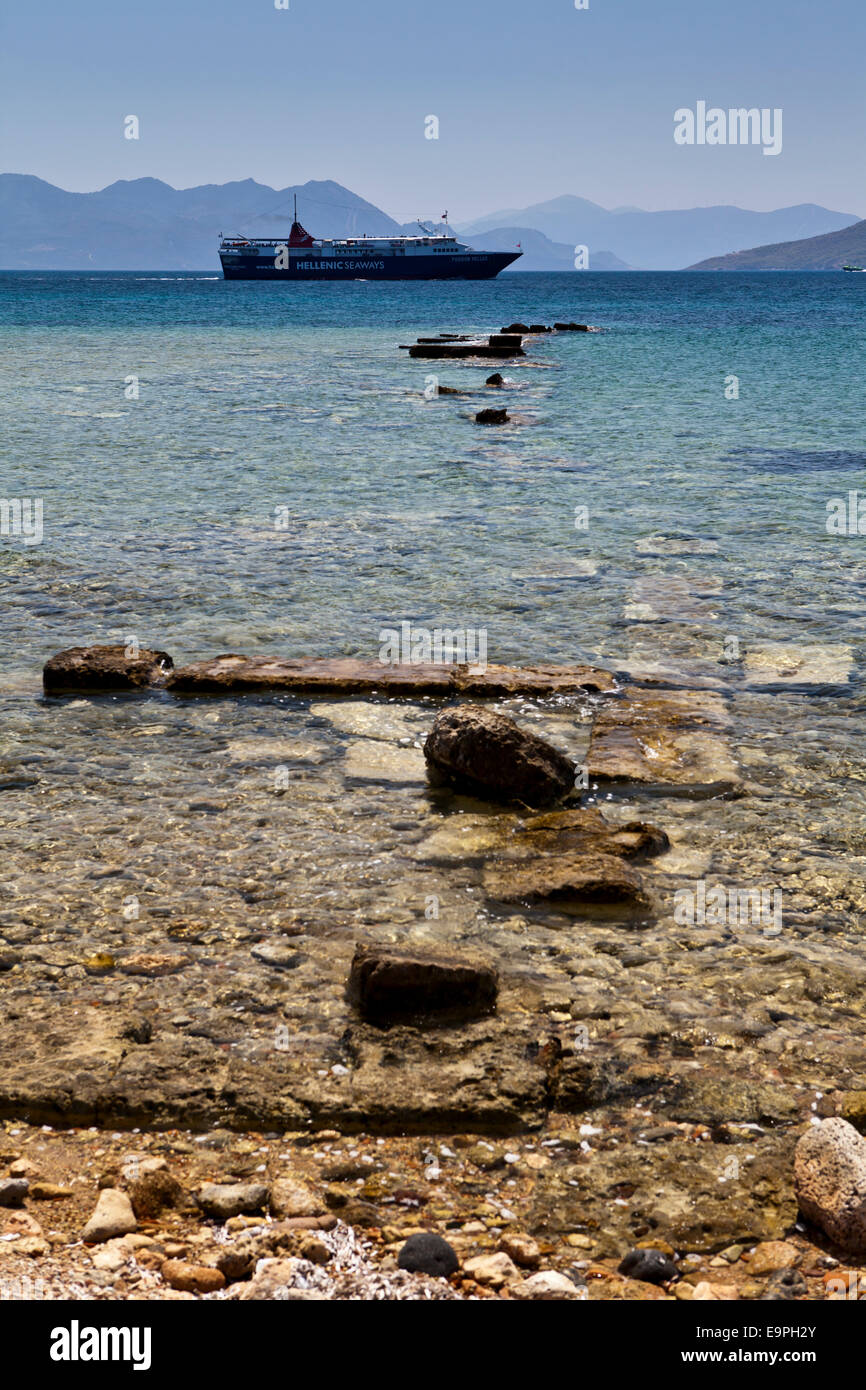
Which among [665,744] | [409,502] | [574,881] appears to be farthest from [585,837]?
[409,502]

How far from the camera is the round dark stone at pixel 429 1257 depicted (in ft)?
10.5

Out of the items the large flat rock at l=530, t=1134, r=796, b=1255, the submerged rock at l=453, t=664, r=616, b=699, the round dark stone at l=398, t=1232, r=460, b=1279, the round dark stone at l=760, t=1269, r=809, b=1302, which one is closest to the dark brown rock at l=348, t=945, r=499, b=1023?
the large flat rock at l=530, t=1134, r=796, b=1255

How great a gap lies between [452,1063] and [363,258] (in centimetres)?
15404

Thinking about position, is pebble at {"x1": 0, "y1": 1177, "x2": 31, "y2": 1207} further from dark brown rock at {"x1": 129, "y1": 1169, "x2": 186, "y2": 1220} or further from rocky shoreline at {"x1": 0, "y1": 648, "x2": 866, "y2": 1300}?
dark brown rock at {"x1": 129, "y1": 1169, "x2": 186, "y2": 1220}

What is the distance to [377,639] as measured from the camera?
9633 millimetres

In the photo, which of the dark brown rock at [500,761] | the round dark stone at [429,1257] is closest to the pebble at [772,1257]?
the round dark stone at [429,1257]

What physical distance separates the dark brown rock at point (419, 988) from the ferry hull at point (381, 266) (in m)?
152

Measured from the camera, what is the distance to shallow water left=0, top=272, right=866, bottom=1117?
5133mm

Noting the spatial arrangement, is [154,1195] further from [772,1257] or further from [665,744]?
[665,744]

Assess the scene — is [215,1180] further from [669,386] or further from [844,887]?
[669,386]

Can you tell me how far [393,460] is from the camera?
1902 centimetres

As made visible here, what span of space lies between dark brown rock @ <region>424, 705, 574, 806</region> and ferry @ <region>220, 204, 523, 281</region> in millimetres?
147940

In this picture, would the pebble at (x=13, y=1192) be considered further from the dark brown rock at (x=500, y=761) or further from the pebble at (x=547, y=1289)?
the dark brown rock at (x=500, y=761)

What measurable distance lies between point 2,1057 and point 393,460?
51.5ft
